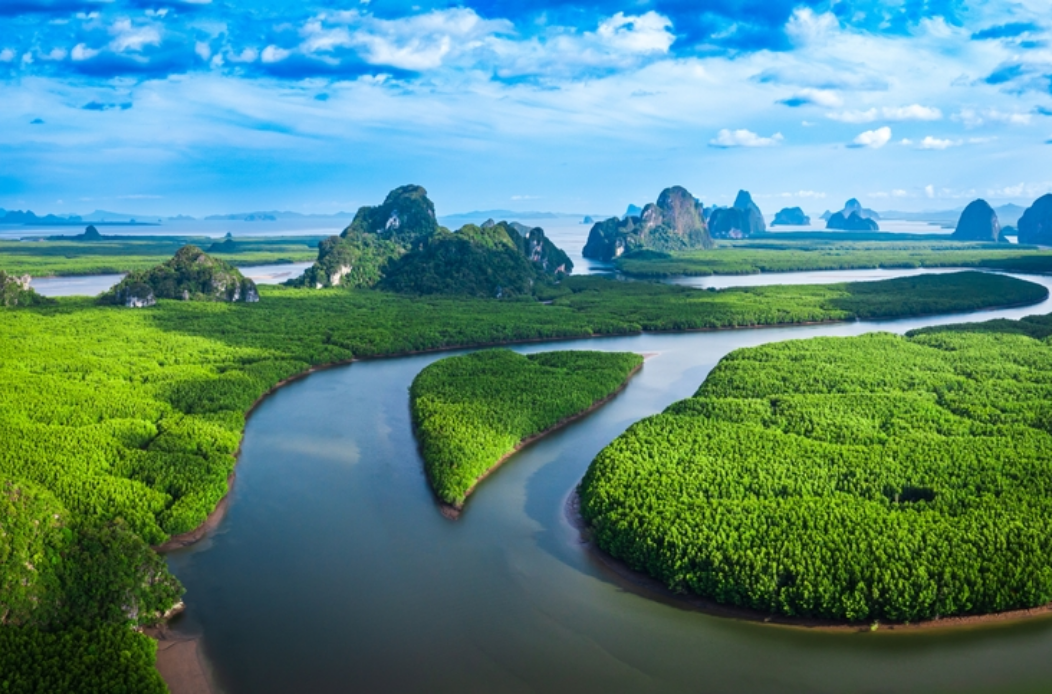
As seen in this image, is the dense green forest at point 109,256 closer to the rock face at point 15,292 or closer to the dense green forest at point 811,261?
the rock face at point 15,292

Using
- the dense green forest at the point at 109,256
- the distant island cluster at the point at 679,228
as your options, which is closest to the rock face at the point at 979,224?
the distant island cluster at the point at 679,228

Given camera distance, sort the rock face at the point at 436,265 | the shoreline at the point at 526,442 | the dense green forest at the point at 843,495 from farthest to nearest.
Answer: the rock face at the point at 436,265
the shoreline at the point at 526,442
the dense green forest at the point at 843,495


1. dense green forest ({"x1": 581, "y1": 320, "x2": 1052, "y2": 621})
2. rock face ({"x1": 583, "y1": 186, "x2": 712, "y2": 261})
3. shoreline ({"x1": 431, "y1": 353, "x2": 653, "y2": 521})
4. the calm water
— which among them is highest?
rock face ({"x1": 583, "y1": 186, "x2": 712, "y2": 261})

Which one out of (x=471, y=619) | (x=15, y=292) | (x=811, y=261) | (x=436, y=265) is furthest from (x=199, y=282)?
(x=811, y=261)

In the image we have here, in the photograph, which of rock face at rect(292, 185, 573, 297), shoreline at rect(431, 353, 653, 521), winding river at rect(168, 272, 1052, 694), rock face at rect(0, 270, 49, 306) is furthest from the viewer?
rock face at rect(292, 185, 573, 297)

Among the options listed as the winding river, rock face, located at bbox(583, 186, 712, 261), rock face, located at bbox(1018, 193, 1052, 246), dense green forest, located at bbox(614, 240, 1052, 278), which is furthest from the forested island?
rock face, located at bbox(1018, 193, 1052, 246)

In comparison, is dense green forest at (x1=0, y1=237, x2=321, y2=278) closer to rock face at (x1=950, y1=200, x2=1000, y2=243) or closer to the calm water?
the calm water
